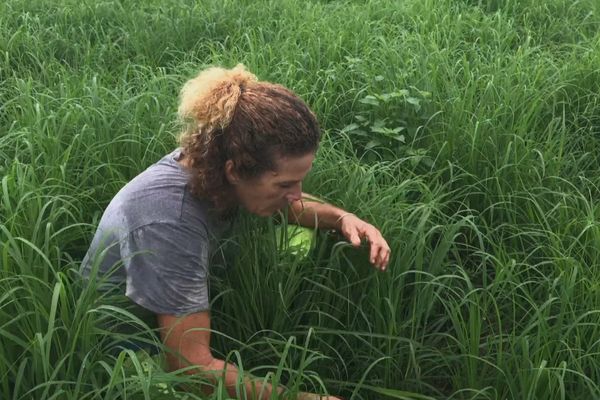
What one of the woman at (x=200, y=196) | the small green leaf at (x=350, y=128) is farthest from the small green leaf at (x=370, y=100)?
the woman at (x=200, y=196)

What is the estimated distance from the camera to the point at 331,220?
7.50 ft

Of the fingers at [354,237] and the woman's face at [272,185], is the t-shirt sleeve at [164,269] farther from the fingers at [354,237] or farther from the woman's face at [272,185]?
the fingers at [354,237]

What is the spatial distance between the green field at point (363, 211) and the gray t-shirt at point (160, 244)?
13 cm

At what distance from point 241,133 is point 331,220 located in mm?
544

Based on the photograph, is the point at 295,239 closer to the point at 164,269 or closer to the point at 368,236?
the point at 368,236

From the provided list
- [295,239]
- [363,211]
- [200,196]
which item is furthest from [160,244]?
[363,211]

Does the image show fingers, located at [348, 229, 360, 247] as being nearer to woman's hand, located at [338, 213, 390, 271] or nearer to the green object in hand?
woman's hand, located at [338, 213, 390, 271]

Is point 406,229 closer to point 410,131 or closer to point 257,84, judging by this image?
point 257,84


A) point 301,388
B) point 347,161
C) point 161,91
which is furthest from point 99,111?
point 301,388

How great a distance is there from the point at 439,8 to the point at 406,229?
2709mm

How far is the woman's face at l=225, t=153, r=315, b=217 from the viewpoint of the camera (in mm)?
1906

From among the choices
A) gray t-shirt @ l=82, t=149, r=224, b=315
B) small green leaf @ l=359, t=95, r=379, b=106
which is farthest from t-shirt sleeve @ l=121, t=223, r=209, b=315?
small green leaf @ l=359, t=95, r=379, b=106

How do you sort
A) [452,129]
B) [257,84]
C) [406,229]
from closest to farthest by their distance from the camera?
[257,84], [406,229], [452,129]

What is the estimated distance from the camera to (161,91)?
326 cm
